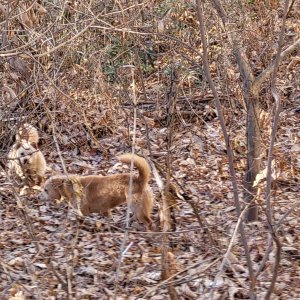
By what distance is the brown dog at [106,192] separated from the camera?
23.7 feet

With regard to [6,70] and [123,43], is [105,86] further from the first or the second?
[6,70]

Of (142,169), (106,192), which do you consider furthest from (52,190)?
(142,169)

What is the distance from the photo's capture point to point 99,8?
10.7 m

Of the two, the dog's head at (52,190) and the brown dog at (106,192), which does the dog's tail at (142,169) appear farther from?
the dog's head at (52,190)

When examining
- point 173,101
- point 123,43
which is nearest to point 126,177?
point 173,101

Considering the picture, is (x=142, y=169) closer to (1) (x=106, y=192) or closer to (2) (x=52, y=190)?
(1) (x=106, y=192)

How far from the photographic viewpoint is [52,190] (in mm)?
8055

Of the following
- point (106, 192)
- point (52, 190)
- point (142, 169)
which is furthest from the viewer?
point (52, 190)

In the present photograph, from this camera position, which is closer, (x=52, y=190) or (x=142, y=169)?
(x=142, y=169)

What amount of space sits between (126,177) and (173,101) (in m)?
1.42

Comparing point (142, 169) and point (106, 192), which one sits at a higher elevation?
Result: point (142, 169)

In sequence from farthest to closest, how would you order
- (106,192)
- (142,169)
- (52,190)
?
1. (52,190)
2. (106,192)
3. (142,169)

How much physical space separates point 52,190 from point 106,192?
26.9 inches

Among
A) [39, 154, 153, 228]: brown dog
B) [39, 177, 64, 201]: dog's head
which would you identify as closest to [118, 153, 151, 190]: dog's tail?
[39, 154, 153, 228]: brown dog
